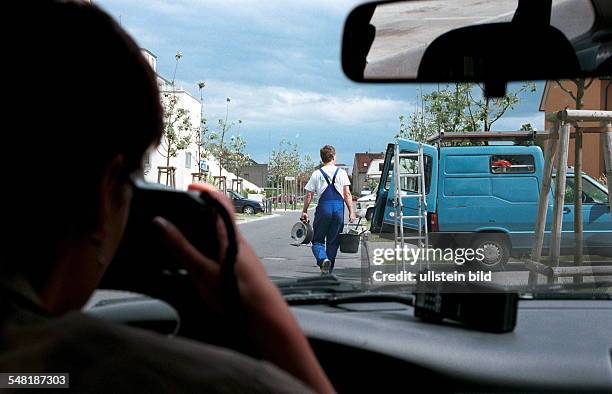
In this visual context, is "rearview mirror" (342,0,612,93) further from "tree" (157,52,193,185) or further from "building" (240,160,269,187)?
"building" (240,160,269,187)

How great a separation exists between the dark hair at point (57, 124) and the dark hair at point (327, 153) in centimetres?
888

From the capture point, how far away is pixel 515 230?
46.1ft

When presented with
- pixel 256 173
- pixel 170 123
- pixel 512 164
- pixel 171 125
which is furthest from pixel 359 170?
pixel 512 164

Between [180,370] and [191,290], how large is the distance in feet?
2.55

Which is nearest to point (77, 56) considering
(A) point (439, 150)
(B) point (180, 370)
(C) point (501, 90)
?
(B) point (180, 370)

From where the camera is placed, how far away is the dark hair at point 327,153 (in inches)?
386

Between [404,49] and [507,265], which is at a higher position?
[404,49]

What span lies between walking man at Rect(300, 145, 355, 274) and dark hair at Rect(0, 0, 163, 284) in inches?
346

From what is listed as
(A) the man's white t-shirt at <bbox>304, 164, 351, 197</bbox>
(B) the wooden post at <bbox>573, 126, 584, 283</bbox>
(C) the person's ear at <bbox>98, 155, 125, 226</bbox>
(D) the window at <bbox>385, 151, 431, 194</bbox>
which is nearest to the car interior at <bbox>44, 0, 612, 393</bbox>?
(C) the person's ear at <bbox>98, 155, 125, 226</bbox>

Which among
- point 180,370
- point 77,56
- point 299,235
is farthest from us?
point 299,235

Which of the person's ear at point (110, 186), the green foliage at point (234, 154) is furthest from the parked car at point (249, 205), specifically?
the person's ear at point (110, 186)

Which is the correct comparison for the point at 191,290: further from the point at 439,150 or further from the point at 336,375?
the point at 439,150

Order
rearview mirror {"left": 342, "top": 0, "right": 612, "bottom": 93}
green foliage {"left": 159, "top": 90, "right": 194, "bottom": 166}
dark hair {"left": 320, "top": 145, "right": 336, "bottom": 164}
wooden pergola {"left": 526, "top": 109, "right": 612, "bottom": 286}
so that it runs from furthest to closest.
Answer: dark hair {"left": 320, "top": 145, "right": 336, "bottom": 164} < wooden pergola {"left": 526, "top": 109, "right": 612, "bottom": 286} < rearview mirror {"left": 342, "top": 0, "right": 612, "bottom": 93} < green foliage {"left": 159, "top": 90, "right": 194, "bottom": 166}

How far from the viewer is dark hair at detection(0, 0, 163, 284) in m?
0.87
